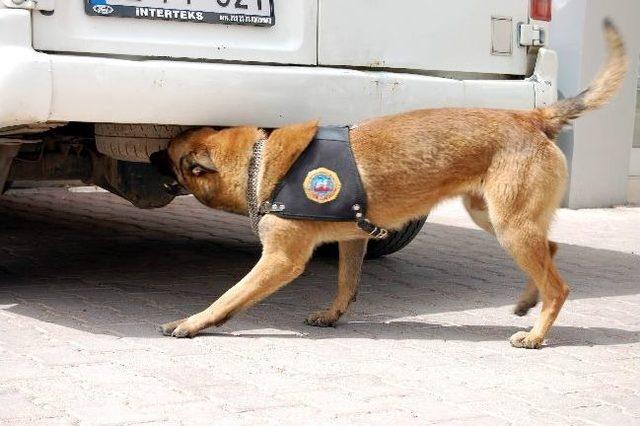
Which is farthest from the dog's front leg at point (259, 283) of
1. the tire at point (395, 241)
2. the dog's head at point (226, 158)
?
the tire at point (395, 241)

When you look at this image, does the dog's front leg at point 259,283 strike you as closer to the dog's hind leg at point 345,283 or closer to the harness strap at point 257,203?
the harness strap at point 257,203

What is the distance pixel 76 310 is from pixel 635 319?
94.6 inches

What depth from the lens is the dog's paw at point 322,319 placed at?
175 inches

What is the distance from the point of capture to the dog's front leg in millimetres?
4113

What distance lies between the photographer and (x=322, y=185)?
4.17m

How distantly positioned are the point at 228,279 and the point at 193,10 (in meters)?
1.61

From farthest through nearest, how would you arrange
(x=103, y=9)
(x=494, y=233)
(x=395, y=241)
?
(x=395, y=241) → (x=494, y=233) → (x=103, y=9)

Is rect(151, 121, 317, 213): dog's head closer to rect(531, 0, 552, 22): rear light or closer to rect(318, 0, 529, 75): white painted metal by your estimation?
rect(318, 0, 529, 75): white painted metal

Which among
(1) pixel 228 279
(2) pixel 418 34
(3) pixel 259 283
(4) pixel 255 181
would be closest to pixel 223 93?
(4) pixel 255 181

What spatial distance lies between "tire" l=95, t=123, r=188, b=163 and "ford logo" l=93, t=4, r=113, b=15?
488mm

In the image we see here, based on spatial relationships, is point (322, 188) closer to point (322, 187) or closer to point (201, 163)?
point (322, 187)

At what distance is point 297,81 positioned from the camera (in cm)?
443

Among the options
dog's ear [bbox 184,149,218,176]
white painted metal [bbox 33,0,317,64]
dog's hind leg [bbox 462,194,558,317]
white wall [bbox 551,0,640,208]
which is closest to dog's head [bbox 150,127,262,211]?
dog's ear [bbox 184,149,218,176]

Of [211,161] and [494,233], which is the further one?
[494,233]
